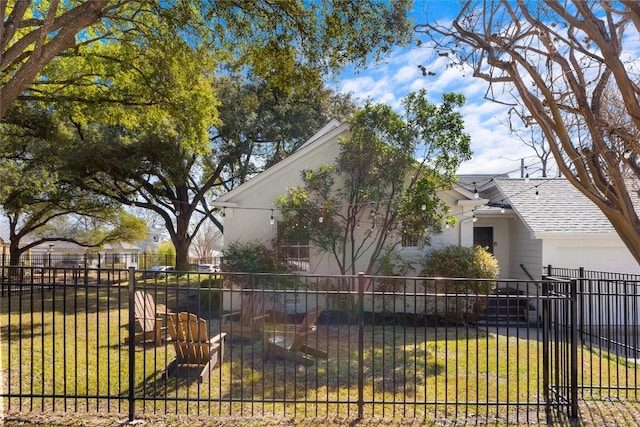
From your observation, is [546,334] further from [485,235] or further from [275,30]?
[485,235]

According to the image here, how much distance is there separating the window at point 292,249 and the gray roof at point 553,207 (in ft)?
20.8

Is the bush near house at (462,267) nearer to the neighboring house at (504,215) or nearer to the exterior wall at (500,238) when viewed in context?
the neighboring house at (504,215)

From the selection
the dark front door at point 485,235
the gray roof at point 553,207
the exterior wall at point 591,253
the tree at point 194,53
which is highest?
the tree at point 194,53

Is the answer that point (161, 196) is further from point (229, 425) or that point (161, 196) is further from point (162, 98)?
point (229, 425)

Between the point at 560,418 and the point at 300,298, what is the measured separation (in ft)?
26.9

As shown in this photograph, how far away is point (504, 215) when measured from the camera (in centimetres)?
1450

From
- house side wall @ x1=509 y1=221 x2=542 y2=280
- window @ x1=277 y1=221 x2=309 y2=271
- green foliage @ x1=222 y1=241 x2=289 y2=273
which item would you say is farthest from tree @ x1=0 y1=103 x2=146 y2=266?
house side wall @ x1=509 y1=221 x2=542 y2=280

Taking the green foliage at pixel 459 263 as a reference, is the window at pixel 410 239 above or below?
above

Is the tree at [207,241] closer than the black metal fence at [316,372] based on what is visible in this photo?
No

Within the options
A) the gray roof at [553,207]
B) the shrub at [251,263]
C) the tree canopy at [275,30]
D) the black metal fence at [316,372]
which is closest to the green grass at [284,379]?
the black metal fence at [316,372]

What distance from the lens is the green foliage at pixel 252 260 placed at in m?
11.5

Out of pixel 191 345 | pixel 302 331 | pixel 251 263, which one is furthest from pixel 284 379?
pixel 251 263

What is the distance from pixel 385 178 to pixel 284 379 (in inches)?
275

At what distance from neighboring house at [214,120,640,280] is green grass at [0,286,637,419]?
141 inches
